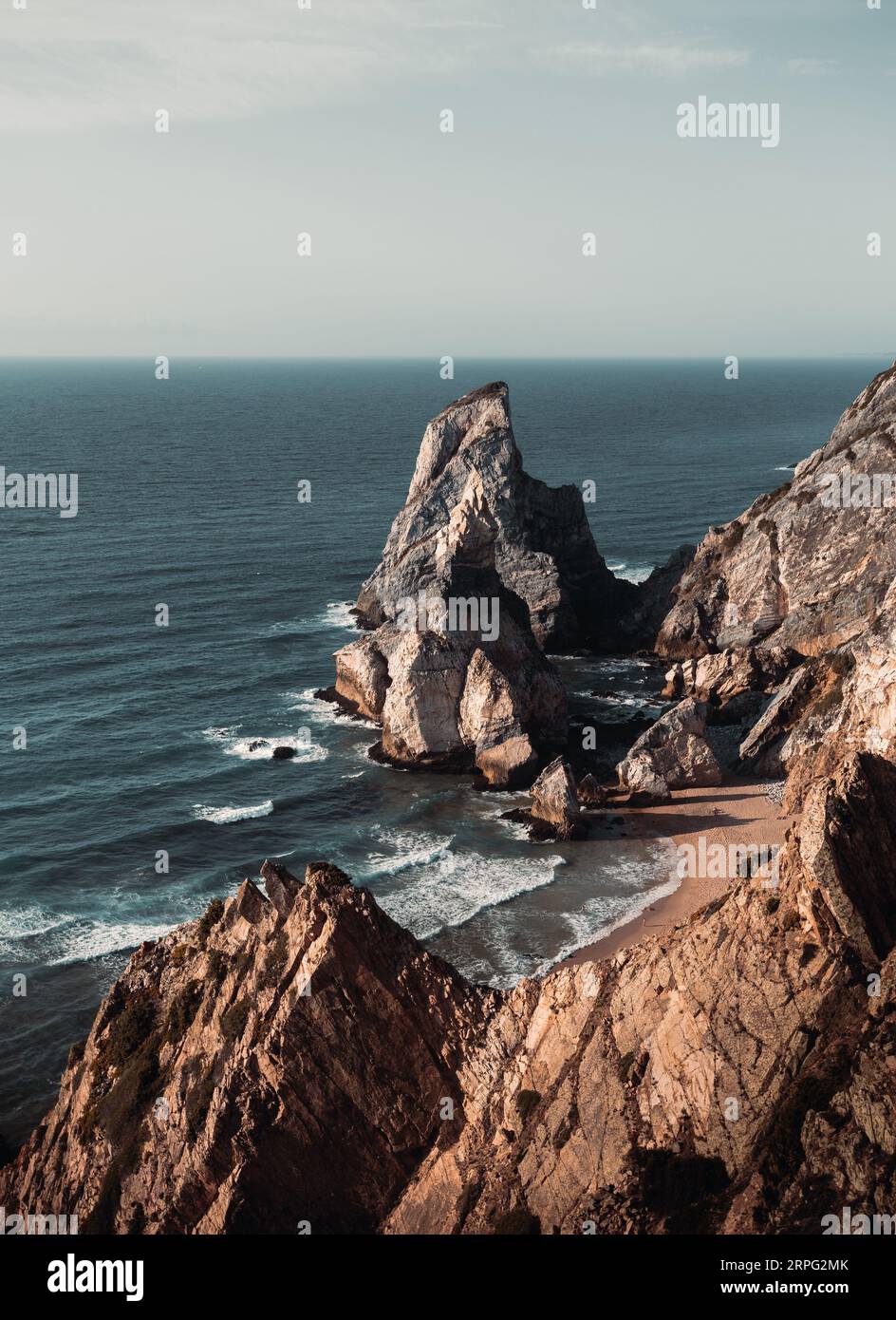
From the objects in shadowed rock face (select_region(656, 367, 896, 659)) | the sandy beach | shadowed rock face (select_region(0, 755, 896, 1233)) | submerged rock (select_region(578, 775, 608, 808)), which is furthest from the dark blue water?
shadowed rock face (select_region(0, 755, 896, 1233))

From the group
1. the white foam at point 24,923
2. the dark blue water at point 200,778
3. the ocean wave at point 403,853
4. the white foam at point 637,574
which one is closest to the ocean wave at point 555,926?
the dark blue water at point 200,778

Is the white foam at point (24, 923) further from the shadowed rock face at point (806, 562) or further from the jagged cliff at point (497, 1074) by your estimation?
the shadowed rock face at point (806, 562)

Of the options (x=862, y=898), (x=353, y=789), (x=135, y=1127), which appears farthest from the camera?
(x=353, y=789)

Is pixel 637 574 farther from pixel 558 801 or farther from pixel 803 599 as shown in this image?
pixel 558 801

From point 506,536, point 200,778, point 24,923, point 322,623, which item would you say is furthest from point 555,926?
point 322,623

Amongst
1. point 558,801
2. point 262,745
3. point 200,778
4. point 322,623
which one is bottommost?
point 558,801

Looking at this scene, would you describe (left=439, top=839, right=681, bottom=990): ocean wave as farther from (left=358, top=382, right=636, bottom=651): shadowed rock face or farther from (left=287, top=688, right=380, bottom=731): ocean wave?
(left=358, top=382, right=636, bottom=651): shadowed rock face
